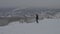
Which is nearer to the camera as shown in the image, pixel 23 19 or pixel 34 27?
pixel 34 27

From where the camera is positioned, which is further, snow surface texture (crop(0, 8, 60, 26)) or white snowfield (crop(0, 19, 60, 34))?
snow surface texture (crop(0, 8, 60, 26))

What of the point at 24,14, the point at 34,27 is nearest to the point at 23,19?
the point at 24,14

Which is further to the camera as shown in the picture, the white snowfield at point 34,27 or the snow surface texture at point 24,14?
the snow surface texture at point 24,14

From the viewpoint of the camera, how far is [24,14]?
1.12 m

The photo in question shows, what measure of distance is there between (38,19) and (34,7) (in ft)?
0.57

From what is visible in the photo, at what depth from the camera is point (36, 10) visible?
1.15m

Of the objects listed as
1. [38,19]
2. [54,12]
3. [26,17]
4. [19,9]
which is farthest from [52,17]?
[19,9]

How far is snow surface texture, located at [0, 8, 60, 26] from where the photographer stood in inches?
43.3

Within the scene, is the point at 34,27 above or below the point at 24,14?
below

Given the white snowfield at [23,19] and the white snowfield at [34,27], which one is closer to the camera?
the white snowfield at [34,27]

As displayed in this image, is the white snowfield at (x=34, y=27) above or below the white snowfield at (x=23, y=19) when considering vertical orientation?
below

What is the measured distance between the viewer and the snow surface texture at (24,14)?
1100 mm

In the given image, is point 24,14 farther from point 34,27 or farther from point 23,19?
point 34,27

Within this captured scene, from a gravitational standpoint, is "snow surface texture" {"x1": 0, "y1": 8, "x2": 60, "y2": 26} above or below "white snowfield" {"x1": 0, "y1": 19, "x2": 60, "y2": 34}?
above
